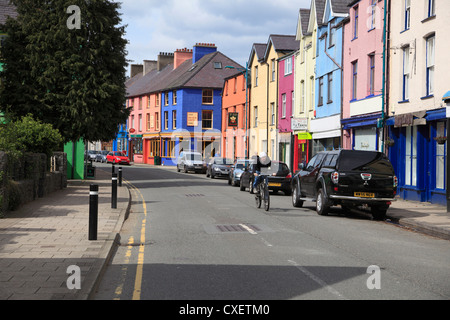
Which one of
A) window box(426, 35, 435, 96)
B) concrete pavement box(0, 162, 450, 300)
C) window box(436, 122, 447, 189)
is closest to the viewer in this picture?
concrete pavement box(0, 162, 450, 300)

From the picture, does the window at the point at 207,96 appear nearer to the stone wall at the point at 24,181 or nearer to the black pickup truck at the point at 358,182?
the stone wall at the point at 24,181

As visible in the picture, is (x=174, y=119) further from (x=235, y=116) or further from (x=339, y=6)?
(x=339, y=6)

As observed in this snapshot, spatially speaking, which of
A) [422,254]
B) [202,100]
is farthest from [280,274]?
[202,100]

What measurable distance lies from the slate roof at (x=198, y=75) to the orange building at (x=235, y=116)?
654 centimetres

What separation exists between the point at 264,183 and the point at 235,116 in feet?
108

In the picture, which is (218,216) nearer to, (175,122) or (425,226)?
(425,226)

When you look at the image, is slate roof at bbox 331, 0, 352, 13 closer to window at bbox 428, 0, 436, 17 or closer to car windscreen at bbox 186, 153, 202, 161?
window at bbox 428, 0, 436, 17

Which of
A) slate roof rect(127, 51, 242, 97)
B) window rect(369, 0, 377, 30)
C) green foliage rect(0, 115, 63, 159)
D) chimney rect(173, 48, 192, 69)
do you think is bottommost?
green foliage rect(0, 115, 63, 159)

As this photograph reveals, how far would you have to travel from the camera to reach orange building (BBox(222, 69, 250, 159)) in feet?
168

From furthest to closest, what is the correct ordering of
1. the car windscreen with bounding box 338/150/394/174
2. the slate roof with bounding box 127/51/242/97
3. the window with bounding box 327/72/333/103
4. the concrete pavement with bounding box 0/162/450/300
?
1. the slate roof with bounding box 127/51/242/97
2. the window with bounding box 327/72/333/103
3. the car windscreen with bounding box 338/150/394/174
4. the concrete pavement with bounding box 0/162/450/300

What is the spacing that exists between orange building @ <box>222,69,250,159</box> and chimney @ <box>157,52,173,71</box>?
23058mm

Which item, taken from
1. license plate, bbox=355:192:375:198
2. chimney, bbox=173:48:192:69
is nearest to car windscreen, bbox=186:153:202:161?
chimney, bbox=173:48:192:69

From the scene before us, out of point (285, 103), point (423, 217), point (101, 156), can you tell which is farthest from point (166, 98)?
point (423, 217)

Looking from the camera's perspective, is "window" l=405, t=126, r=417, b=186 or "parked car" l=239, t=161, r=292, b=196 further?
"parked car" l=239, t=161, r=292, b=196
